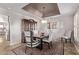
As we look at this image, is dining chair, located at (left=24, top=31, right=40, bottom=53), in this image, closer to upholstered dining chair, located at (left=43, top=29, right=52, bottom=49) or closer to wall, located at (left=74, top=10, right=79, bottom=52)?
upholstered dining chair, located at (left=43, top=29, right=52, bottom=49)

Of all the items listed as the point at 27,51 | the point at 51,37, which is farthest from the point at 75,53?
the point at 27,51

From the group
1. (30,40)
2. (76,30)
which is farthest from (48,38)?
(76,30)

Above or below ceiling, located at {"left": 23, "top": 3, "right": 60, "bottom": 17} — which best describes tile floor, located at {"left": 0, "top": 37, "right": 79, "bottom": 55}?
below

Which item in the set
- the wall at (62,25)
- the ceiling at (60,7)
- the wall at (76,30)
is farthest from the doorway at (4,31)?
the wall at (76,30)

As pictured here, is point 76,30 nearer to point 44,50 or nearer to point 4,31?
point 44,50

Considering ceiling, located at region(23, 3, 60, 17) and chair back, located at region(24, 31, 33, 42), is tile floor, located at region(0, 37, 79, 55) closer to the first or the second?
chair back, located at region(24, 31, 33, 42)

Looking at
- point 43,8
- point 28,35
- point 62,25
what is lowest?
point 28,35

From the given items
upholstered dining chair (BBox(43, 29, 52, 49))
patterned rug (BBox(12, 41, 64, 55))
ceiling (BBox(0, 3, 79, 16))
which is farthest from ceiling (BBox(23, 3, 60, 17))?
patterned rug (BBox(12, 41, 64, 55))

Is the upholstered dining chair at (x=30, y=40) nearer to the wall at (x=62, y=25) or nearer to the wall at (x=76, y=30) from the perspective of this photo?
the wall at (x=62, y=25)

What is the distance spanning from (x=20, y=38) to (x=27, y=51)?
29 cm

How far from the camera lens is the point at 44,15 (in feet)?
8.57

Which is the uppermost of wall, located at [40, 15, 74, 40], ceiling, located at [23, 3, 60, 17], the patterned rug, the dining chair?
ceiling, located at [23, 3, 60, 17]

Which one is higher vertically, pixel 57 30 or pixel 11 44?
pixel 57 30

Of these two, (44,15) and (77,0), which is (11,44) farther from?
(77,0)
